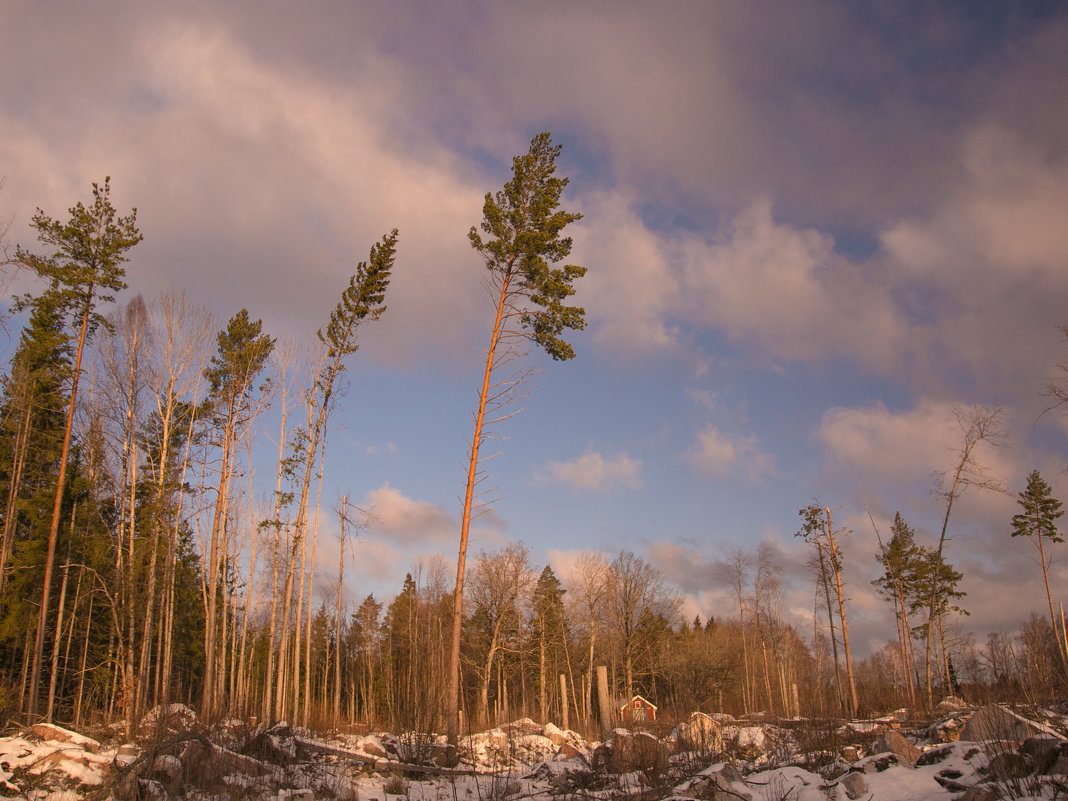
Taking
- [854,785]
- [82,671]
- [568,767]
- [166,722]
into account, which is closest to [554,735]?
[568,767]

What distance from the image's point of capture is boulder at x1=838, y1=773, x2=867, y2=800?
7.34m

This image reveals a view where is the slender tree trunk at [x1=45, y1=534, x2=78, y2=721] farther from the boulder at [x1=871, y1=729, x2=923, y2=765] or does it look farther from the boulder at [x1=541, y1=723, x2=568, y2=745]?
the boulder at [x1=871, y1=729, x2=923, y2=765]

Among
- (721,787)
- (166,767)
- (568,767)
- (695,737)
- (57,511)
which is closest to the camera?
(721,787)

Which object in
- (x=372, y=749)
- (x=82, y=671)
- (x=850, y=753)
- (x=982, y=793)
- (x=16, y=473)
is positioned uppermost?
(x=16, y=473)

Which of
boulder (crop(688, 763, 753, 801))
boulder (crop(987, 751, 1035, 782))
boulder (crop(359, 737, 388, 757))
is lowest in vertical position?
boulder (crop(359, 737, 388, 757))

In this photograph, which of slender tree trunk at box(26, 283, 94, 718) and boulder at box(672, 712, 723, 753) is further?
slender tree trunk at box(26, 283, 94, 718)

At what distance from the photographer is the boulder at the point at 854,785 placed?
734cm

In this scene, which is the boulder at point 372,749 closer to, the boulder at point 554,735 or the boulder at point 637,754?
the boulder at point 637,754

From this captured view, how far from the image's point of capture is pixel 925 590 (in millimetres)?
41938

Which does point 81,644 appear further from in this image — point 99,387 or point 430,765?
point 430,765

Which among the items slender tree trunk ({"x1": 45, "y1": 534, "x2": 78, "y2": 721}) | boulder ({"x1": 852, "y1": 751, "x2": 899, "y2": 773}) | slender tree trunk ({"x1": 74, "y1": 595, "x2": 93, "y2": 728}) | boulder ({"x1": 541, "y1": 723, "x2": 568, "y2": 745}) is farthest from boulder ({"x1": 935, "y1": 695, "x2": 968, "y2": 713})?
slender tree trunk ({"x1": 74, "y1": 595, "x2": 93, "y2": 728})

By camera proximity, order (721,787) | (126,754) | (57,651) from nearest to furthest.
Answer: (721,787) → (126,754) → (57,651)

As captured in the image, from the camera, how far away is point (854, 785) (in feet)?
24.3

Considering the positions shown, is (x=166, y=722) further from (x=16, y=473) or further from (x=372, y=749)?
(x=16, y=473)
